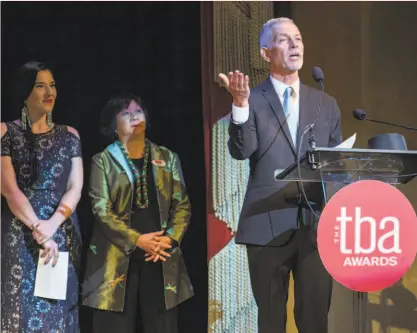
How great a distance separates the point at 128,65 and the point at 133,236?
98cm

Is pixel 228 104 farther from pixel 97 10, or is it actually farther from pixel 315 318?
pixel 315 318

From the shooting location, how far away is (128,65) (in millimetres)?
3973

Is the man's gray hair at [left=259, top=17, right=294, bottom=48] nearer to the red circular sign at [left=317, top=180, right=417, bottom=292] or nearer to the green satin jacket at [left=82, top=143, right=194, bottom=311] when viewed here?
the green satin jacket at [left=82, top=143, right=194, bottom=311]

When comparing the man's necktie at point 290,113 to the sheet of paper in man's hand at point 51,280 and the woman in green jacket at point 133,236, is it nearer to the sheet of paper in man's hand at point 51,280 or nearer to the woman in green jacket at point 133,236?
the woman in green jacket at point 133,236

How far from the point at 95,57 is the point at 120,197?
0.82 m

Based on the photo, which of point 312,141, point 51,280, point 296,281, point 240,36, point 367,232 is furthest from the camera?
point 240,36

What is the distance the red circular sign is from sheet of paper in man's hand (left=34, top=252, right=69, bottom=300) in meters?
1.54

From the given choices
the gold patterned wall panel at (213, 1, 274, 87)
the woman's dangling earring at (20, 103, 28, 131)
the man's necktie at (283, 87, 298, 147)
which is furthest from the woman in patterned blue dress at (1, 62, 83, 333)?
the man's necktie at (283, 87, 298, 147)

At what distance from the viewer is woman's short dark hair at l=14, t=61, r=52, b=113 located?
3.87m

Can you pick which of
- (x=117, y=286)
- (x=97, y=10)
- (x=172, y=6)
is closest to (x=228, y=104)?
(x=172, y=6)

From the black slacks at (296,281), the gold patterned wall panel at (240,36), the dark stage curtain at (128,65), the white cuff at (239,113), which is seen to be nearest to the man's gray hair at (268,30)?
the gold patterned wall panel at (240,36)

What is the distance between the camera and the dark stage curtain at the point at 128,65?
3912mm

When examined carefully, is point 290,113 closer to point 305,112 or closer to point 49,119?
point 305,112

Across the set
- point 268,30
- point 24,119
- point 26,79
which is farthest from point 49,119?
point 268,30
